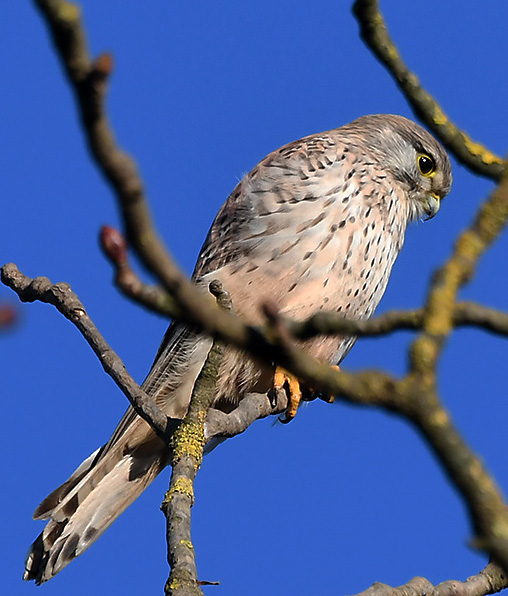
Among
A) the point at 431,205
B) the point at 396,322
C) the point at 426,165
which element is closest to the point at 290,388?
the point at 431,205

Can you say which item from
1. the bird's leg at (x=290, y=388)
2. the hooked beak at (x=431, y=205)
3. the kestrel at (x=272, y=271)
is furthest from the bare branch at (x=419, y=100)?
the hooked beak at (x=431, y=205)

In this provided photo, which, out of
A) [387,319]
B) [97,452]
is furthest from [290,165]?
[387,319]

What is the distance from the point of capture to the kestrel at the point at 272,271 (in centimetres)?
482

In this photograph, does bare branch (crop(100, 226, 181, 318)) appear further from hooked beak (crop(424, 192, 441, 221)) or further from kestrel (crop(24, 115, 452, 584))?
hooked beak (crop(424, 192, 441, 221))

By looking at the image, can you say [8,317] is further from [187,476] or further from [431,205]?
[431,205]

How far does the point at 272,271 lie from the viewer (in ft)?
16.2

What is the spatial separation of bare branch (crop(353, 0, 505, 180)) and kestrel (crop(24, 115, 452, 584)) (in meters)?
2.47

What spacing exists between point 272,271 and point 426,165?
1733mm

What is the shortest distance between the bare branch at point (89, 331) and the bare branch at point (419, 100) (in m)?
1.51

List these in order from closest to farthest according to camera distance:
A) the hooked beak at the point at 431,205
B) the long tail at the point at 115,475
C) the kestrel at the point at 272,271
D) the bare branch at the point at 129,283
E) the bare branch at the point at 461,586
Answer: the bare branch at the point at 129,283 → the bare branch at the point at 461,586 → the long tail at the point at 115,475 → the kestrel at the point at 272,271 → the hooked beak at the point at 431,205

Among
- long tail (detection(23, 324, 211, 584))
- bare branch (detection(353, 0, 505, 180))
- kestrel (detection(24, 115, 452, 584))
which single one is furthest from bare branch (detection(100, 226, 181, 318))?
kestrel (detection(24, 115, 452, 584))

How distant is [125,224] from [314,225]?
3727 mm

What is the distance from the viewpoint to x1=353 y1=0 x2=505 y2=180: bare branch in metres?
2.24

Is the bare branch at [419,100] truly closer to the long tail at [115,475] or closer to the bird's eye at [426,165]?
the long tail at [115,475]
